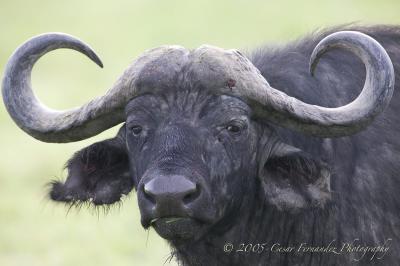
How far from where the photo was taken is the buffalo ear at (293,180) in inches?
324

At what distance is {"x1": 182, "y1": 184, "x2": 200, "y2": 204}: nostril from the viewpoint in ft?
24.4

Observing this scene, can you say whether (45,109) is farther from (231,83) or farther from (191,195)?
(191,195)

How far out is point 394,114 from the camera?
904 cm

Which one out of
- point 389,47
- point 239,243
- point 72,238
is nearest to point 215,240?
point 239,243

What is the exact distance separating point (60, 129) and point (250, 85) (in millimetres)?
1650

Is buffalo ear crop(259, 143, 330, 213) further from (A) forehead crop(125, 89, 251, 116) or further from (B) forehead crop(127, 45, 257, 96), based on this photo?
(B) forehead crop(127, 45, 257, 96)

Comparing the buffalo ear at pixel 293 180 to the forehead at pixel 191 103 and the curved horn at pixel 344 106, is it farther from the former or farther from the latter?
the forehead at pixel 191 103

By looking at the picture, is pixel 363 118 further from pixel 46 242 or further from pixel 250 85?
pixel 46 242

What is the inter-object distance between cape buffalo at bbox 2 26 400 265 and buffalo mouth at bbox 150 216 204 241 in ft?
0.04

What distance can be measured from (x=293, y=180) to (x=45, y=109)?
2.16m

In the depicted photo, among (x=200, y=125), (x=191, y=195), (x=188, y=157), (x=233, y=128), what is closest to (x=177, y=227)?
(x=191, y=195)

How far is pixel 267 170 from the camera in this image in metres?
8.49

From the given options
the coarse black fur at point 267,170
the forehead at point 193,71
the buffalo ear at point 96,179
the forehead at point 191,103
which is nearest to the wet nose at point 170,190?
the coarse black fur at point 267,170

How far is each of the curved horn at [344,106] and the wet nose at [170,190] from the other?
108 centimetres
